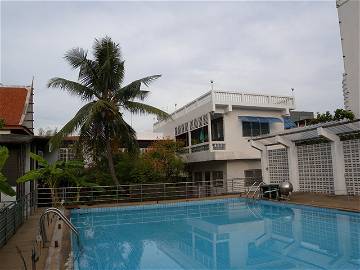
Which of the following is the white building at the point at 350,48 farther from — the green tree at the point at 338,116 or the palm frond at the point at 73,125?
the palm frond at the point at 73,125

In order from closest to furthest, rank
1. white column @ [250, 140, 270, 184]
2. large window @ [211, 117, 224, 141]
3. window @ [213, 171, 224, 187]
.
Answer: white column @ [250, 140, 270, 184]
window @ [213, 171, 224, 187]
large window @ [211, 117, 224, 141]

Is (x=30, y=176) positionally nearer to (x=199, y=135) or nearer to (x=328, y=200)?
(x=328, y=200)

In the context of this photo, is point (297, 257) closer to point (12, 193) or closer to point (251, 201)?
point (12, 193)

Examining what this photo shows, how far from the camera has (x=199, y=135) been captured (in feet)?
85.3

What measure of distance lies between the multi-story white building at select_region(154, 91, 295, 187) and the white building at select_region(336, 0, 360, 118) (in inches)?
204

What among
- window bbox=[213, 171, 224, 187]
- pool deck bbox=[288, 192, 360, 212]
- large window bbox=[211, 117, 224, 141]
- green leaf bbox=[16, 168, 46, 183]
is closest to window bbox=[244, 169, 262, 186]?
window bbox=[213, 171, 224, 187]

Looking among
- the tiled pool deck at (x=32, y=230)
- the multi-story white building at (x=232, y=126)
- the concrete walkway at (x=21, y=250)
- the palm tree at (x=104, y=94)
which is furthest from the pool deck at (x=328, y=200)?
the concrete walkway at (x=21, y=250)

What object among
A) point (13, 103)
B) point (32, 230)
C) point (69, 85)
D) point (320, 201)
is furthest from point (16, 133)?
point (320, 201)

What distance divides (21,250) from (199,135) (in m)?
18.5

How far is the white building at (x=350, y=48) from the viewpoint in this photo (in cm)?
1902

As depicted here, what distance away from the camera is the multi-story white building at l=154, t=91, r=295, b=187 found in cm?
2302

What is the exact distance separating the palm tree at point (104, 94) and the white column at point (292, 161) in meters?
6.25

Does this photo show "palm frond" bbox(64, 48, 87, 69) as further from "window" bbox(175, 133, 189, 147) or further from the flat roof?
the flat roof

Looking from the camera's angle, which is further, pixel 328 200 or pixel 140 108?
pixel 140 108
